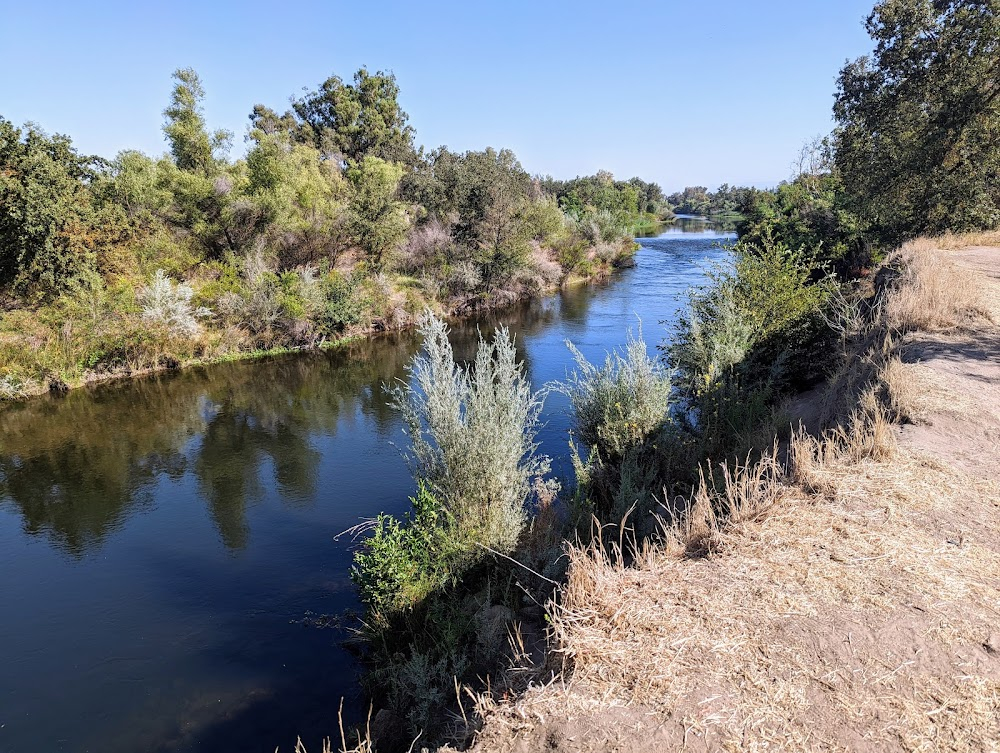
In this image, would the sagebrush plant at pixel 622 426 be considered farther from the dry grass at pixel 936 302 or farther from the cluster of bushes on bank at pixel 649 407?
the dry grass at pixel 936 302

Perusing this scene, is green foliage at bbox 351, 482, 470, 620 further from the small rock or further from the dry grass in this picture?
the dry grass

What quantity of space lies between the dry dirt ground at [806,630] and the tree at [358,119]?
44302 mm

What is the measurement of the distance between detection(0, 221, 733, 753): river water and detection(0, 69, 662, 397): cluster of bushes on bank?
2.18 m

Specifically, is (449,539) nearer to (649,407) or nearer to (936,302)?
(649,407)

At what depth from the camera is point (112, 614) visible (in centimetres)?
780

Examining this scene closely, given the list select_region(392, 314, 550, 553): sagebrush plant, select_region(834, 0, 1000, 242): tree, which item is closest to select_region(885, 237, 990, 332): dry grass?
select_region(834, 0, 1000, 242): tree

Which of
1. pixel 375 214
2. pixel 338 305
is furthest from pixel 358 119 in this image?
pixel 338 305

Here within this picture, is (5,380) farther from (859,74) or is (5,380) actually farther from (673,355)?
(859,74)

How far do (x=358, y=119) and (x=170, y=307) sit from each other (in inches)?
1328

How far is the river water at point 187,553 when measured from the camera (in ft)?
20.6

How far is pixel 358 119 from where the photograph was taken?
46.4 meters

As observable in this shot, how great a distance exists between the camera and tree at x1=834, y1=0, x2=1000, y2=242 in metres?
14.0

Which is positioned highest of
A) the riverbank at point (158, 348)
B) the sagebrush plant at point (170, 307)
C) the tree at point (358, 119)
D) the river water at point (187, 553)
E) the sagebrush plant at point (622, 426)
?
the tree at point (358, 119)

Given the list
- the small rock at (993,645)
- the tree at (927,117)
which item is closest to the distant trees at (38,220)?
the small rock at (993,645)
